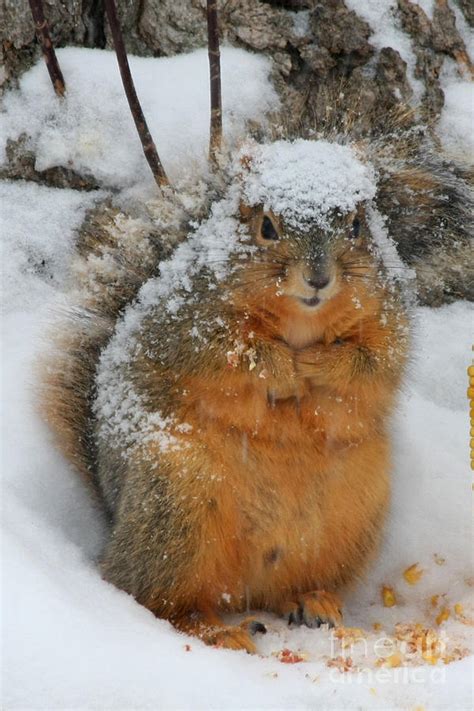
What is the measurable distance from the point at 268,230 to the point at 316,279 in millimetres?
198

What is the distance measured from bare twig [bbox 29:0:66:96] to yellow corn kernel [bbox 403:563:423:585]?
1702 millimetres

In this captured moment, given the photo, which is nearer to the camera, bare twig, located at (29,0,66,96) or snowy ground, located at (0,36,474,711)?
snowy ground, located at (0,36,474,711)

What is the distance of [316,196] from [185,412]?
0.55 m

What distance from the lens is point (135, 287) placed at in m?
2.29

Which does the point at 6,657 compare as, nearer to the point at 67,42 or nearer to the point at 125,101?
the point at 125,101

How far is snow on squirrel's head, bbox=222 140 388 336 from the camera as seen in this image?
1974mm

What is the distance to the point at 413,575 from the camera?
7.84 ft

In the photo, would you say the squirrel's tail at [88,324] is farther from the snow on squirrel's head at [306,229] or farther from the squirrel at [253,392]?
the snow on squirrel's head at [306,229]

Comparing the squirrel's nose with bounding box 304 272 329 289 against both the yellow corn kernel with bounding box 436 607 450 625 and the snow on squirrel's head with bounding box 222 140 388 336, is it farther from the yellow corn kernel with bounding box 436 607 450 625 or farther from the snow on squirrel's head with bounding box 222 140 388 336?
the yellow corn kernel with bounding box 436 607 450 625

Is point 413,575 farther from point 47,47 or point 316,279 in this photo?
point 47,47

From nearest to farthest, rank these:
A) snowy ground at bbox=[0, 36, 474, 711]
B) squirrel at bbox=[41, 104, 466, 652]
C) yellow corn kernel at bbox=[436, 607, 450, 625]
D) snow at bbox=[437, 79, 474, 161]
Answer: snowy ground at bbox=[0, 36, 474, 711] < squirrel at bbox=[41, 104, 466, 652] < yellow corn kernel at bbox=[436, 607, 450, 625] < snow at bbox=[437, 79, 474, 161]

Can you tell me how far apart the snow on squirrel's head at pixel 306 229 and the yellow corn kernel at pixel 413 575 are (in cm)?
76

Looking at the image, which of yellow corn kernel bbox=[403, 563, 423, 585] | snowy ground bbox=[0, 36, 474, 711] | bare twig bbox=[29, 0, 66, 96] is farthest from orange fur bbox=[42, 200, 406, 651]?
bare twig bbox=[29, 0, 66, 96]

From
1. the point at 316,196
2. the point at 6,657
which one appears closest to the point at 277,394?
the point at 316,196
